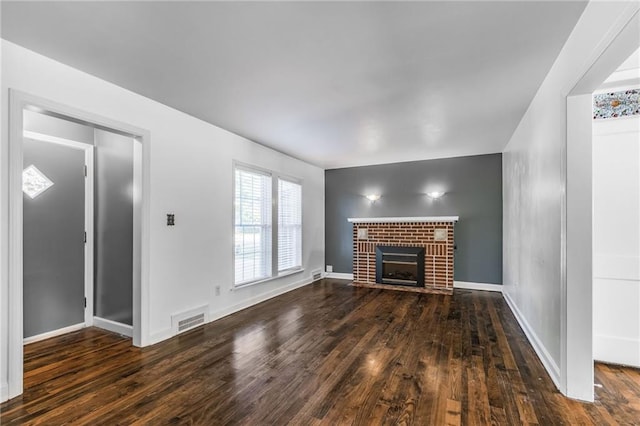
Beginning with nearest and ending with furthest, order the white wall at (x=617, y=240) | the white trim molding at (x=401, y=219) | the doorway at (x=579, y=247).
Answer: the doorway at (x=579, y=247)
the white wall at (x=617, y=240)
the white trim molding at (x=401, y=219)

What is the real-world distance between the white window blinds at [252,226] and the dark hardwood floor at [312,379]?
963 mm

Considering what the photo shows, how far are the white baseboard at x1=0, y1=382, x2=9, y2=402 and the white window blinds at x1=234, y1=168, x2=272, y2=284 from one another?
2.48 metres

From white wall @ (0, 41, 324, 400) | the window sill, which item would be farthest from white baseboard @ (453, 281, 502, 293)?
white wall @ (0, 41, 324, 400)

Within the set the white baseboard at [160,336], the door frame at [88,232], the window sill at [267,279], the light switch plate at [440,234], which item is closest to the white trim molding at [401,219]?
the light switch plate at [440,234]

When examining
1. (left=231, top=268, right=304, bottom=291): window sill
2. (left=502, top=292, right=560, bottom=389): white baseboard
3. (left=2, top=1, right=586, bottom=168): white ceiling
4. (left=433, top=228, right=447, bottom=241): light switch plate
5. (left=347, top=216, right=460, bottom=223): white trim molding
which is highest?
(left=2, top=1, right=586, bottom=168): white ceiling

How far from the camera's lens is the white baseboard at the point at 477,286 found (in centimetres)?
557

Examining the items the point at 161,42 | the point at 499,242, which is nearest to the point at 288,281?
the point at 499,242

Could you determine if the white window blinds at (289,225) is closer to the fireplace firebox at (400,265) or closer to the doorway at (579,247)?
the fireplace firebox at (400,265)

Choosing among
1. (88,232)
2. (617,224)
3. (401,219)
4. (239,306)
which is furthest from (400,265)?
(88,232)

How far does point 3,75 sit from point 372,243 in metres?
5.64

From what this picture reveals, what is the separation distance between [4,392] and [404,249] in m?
5.55

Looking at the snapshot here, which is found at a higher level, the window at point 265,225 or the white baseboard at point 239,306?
the window at point 265,225

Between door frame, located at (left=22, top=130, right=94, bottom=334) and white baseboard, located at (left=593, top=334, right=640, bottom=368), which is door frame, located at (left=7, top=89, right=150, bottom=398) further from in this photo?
white baseboard, located at (left=593, top=334, right=640, bottom=368)

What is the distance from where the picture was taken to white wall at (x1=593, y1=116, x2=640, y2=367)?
8.53ft
